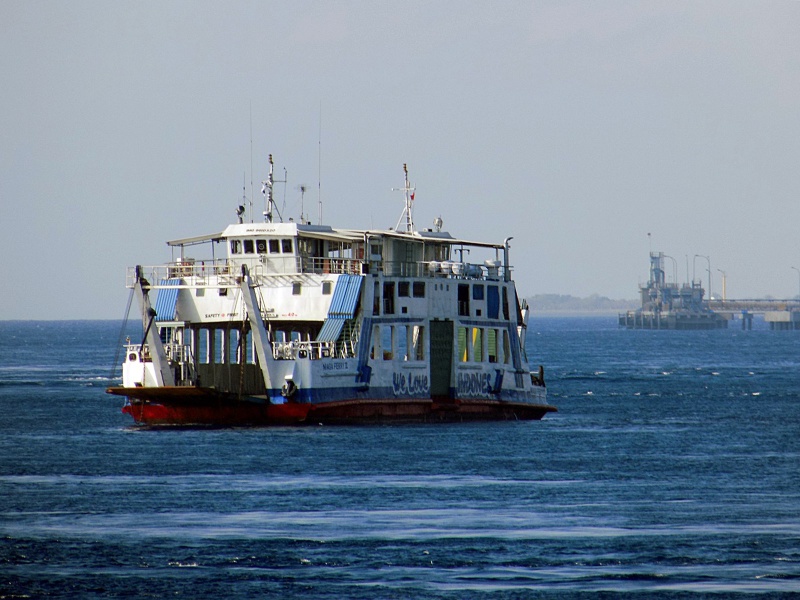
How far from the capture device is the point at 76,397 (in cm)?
8112

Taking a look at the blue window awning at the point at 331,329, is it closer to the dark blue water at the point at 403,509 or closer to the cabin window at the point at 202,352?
the dark blue water at the point at 403,509

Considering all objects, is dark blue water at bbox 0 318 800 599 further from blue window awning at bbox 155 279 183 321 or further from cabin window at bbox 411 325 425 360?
blue window awning at bbox 155 279 183 321

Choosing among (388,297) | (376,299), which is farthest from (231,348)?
(376,299)

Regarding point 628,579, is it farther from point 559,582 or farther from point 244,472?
point 244,472

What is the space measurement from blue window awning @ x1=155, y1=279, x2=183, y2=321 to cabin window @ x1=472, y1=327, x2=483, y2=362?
11935mm

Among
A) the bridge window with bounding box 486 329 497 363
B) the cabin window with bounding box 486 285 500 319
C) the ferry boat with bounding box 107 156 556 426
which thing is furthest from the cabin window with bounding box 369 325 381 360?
the bridge window with bounding box 486 329 497 363

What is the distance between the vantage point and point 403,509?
38.6 meters

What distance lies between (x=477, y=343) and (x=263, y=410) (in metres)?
11.2

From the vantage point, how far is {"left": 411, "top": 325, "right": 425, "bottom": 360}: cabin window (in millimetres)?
59709

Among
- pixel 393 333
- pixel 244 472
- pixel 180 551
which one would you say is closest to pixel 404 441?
pixel 393 333

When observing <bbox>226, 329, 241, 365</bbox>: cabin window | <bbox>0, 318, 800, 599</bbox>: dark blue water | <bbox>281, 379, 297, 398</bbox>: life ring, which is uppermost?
<bbox>226, 329, 241, 365</bbox>: cabin window

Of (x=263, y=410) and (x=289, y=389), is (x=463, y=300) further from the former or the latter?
(x=263, y=410)

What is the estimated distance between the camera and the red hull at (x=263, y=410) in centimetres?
5456

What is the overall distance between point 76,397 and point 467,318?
27.8m
